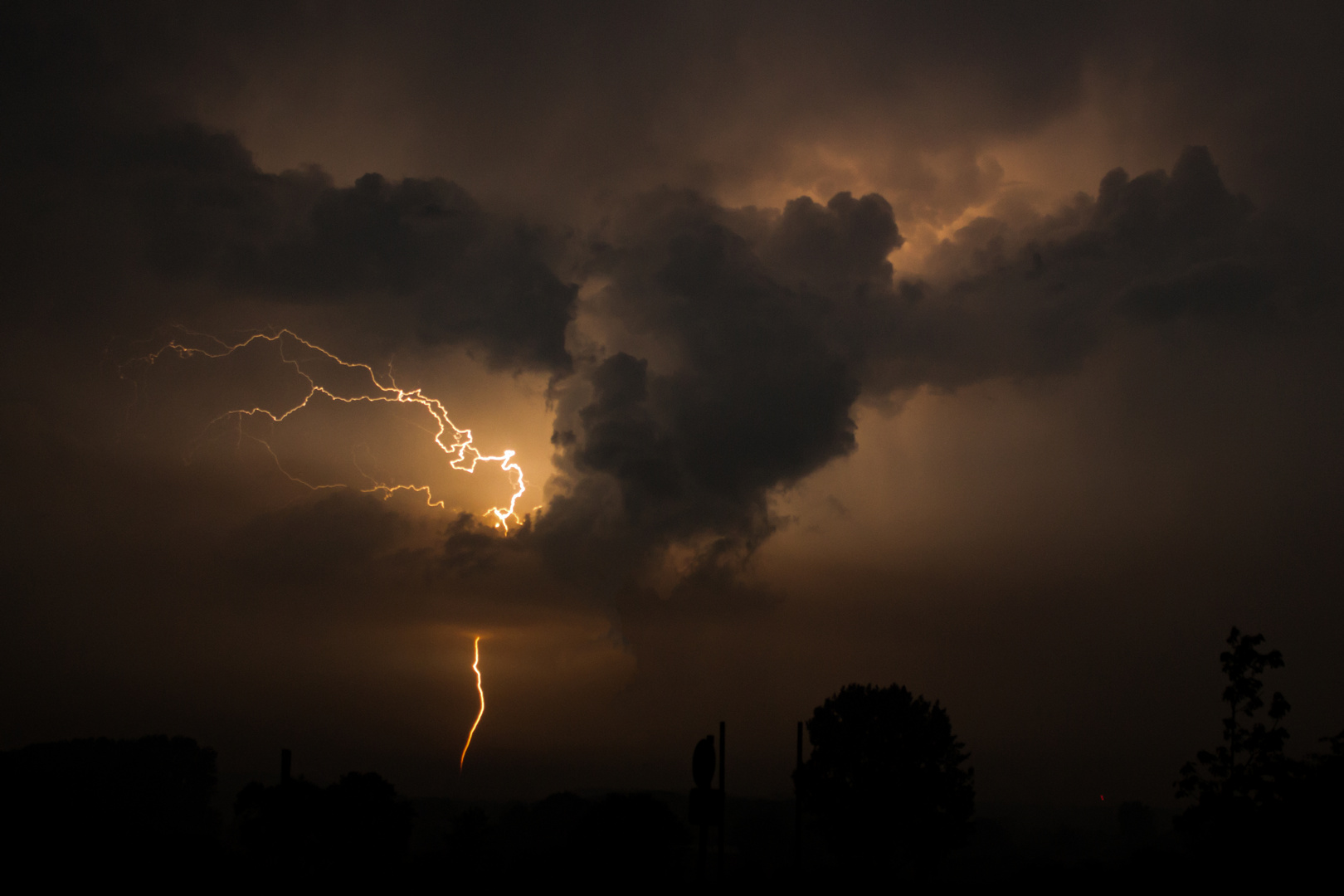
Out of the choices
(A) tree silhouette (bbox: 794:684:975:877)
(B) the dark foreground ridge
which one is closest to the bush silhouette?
(B) the dark foreground ridge

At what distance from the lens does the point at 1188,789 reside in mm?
28625

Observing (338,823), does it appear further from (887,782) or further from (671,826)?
(887,782)

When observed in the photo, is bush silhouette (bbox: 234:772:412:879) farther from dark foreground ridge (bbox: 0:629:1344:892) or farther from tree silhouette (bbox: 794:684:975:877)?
tree silhouette (bbox: 794:684:975:877)

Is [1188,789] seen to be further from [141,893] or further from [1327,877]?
[141,893]

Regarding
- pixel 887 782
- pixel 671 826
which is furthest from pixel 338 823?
pixel 887 782

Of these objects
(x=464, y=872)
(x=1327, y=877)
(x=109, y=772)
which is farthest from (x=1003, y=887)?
(x=109, y=772)

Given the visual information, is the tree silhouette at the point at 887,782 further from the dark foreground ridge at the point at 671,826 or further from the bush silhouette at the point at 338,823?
the bush silhouette at the point at 338,823

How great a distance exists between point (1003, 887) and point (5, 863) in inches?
1133

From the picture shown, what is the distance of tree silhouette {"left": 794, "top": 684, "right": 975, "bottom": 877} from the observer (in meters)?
47.7

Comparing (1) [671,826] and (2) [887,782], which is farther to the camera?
(1) [671,826]

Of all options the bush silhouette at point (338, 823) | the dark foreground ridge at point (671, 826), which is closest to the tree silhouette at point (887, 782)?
the dark foreground ridge at point (671, 826)

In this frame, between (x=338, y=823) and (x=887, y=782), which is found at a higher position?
(x=887, y=782)

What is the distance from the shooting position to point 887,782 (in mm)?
48469

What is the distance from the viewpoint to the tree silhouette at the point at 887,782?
47.7m
